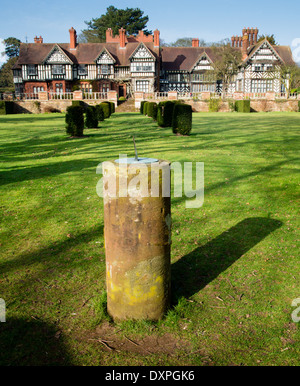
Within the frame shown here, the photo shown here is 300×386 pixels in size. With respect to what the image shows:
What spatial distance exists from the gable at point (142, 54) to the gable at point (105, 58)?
2834 millimetres

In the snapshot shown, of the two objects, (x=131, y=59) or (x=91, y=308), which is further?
(x=131, y=59)

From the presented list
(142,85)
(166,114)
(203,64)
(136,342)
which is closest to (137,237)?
(136,342)

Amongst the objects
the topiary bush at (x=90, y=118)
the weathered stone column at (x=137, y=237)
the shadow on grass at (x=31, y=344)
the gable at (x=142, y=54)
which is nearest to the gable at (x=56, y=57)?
the gable at (x=142, y=54)

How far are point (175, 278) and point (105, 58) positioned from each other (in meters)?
48.4

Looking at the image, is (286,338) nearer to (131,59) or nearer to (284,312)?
(284,312)

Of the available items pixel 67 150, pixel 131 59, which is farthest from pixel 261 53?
pixel 67 150

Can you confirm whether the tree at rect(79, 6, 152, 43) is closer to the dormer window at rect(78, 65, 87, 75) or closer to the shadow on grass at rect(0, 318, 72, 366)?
the dormer window at rect(78, 65, 87, 75)

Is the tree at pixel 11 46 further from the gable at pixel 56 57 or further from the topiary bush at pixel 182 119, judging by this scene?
the topiary bush at pixel 182 119

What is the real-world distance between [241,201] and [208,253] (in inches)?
82.3

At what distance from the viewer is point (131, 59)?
47.3 meters

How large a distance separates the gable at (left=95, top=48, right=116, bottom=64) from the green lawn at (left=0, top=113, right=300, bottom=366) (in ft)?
143

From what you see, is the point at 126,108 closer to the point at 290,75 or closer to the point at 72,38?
the point at 72,38

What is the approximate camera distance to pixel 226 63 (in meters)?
46.2

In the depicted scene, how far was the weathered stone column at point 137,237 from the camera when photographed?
265 centimetres
